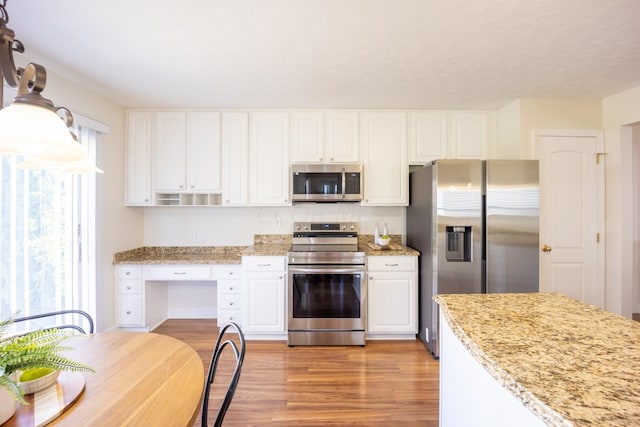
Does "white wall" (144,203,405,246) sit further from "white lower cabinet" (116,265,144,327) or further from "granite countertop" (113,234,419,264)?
"white lower cabinet" (116,265,144,327)

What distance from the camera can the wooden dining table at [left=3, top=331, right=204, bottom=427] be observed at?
782 millimetres

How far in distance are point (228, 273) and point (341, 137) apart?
190cm

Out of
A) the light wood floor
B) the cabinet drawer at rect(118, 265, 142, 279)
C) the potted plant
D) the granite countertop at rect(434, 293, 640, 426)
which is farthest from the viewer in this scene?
the cabinet drawer at rect(118, 265, 142, 279)

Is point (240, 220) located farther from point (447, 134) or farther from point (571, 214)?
point (571, 214)

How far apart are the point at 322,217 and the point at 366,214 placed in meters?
0.53

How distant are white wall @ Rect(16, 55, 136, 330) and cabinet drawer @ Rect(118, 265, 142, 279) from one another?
0.09m

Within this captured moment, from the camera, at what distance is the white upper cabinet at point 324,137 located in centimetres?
302

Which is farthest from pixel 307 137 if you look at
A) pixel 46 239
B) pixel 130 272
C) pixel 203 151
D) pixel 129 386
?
pixel 129 386

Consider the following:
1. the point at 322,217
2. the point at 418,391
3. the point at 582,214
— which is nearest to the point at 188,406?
the point at 418,391

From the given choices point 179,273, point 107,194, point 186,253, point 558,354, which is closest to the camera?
point 558,354

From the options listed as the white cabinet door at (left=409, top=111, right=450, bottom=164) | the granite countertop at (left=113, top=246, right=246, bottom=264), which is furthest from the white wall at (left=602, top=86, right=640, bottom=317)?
the granite countertop at (left=113, top=246, right=246, bottom=264)

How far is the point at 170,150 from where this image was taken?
3.02m

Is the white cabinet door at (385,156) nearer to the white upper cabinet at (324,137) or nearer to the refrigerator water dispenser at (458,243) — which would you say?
the white upper cabinet at (324,137)

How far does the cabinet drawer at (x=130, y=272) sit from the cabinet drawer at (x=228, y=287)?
84cm
